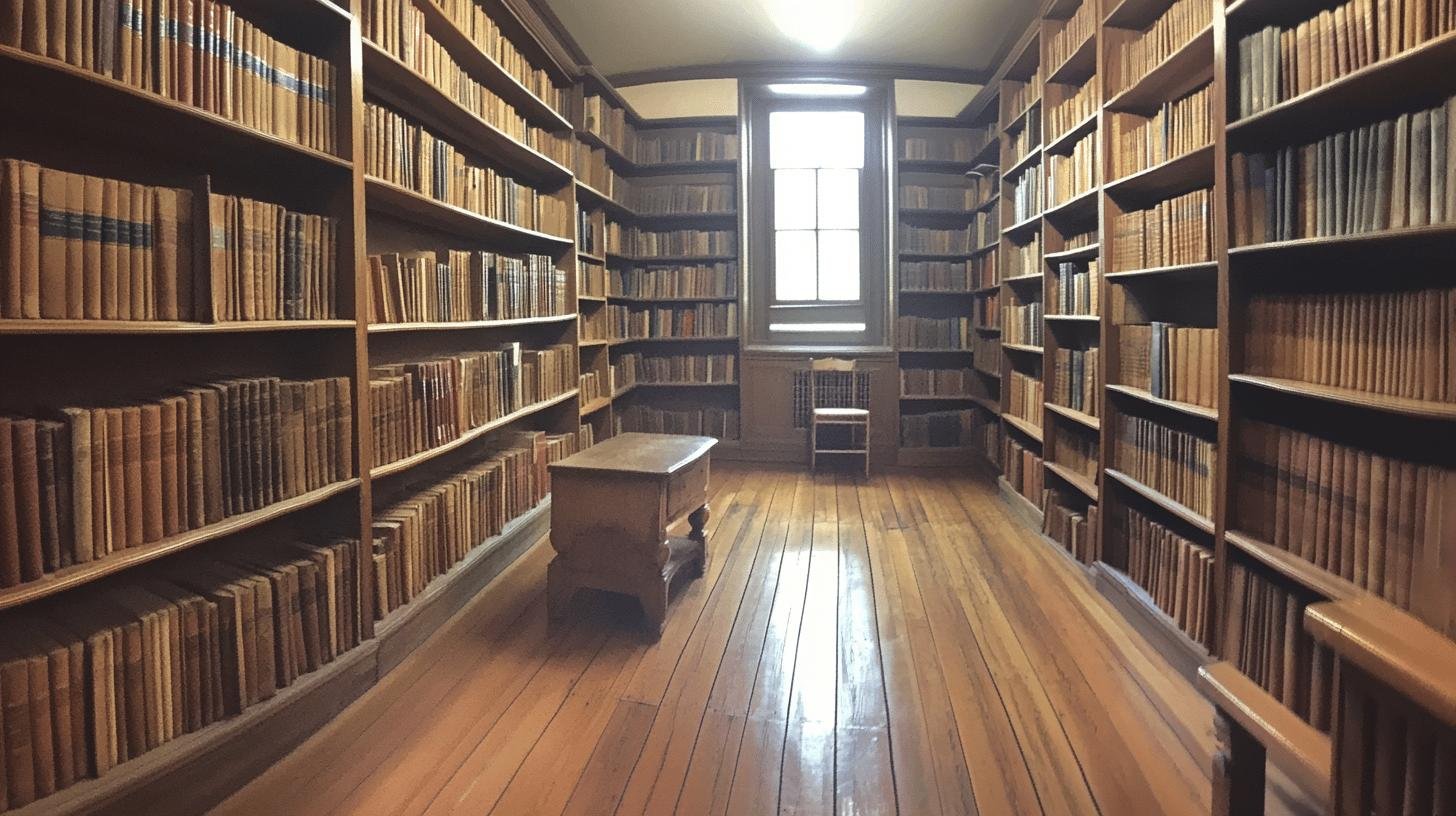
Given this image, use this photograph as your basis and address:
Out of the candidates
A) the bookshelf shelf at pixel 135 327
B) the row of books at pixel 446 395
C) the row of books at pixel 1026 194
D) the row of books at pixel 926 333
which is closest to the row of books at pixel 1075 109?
the row of books at pixel 1026 194

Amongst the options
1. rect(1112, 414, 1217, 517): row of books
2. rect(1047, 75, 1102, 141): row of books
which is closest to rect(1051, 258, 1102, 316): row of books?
rect(1112, 414, 1217, 517): row of books

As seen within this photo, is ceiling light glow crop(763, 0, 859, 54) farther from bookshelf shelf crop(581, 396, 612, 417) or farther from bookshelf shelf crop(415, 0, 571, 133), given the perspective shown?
bookshelf shelf crop(581, 396, 612, 417)

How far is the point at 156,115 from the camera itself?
70.4 inches

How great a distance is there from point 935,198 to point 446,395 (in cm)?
461

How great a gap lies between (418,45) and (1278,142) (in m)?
2.86

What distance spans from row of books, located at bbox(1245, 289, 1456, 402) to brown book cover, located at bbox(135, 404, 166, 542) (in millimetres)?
2732

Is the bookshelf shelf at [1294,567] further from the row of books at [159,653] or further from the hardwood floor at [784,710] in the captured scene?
the row of books at [159,653]

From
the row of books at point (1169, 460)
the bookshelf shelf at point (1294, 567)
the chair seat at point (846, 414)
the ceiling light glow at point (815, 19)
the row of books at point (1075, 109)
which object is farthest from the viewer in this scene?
the chair seat at point (846, 414)

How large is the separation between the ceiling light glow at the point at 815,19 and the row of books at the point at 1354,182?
365 centimetres

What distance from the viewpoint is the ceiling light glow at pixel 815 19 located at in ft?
17.2

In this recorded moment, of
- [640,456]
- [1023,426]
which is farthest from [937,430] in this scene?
[640,456]

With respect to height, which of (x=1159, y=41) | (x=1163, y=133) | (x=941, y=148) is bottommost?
(x=1163, y=133)

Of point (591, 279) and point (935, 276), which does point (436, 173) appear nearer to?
point (591, 279)

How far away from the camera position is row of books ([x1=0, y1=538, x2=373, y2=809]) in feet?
4.92
